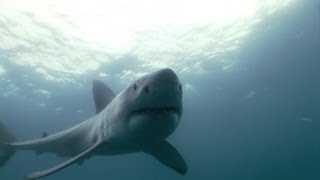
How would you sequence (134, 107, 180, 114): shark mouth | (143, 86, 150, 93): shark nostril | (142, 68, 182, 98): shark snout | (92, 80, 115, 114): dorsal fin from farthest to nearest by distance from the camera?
(92, 80, 115, 114): dorsal fin
(134, 107, 180, 114): shark mouth
(143, 86, 150, 93): shark nostril
(142, 68, 182, 98): shark snout

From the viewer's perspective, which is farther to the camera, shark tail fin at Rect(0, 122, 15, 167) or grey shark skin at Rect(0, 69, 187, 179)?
shark tail fin at Rect(0, 122, 15, 167)

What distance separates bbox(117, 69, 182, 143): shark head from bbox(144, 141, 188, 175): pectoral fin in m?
1.44

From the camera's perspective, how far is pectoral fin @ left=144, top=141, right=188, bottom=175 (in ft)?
22.4

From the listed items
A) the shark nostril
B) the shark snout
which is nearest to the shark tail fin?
the shark nostril

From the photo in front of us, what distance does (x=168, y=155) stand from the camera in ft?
23.0

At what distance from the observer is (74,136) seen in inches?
337

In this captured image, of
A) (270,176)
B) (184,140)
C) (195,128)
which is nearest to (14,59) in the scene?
(195,128)

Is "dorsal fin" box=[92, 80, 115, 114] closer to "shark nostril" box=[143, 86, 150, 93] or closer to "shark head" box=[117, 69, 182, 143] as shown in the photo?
"shark head" box=[117, 69, 182, 143]

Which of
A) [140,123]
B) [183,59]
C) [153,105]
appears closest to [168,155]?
[140,123]

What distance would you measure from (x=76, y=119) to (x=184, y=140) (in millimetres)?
16515

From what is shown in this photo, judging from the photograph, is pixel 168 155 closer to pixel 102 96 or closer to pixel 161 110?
pixel 161 110

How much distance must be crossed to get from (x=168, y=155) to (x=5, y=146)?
19.3ft

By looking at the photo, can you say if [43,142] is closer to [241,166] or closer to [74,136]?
[74,136]

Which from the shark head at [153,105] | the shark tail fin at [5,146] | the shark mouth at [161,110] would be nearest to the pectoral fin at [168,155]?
the shark head at [153,105]
